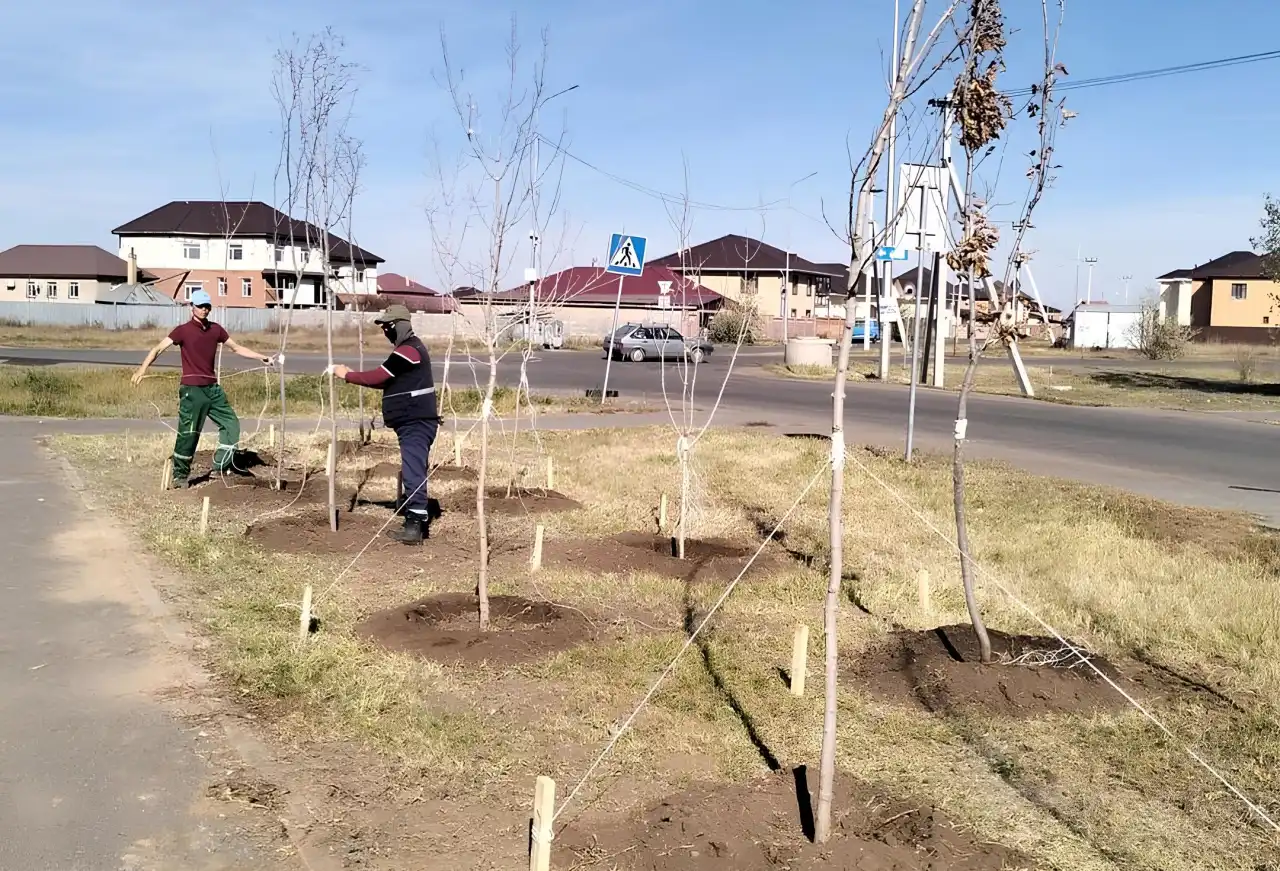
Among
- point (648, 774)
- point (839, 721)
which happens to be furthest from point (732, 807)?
point (839, 721)

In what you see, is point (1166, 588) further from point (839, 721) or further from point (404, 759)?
point (404, 759)

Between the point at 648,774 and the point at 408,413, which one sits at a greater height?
the point at 408,413

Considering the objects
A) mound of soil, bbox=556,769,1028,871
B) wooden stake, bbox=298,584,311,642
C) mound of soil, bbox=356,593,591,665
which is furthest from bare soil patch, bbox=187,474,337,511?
mound of soil, bbox=556,769,1028,871

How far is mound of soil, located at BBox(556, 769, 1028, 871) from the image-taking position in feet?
11.4

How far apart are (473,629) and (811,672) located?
188cm

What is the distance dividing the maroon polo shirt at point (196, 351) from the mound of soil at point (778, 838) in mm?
7471

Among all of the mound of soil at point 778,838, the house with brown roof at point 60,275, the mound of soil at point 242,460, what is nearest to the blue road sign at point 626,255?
the mound of soil at point 242,460

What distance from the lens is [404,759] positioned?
14.0ft

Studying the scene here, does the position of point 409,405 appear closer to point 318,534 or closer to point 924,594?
point 318,534

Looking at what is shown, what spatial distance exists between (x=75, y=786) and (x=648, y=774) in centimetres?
216

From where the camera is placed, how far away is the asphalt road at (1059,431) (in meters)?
12.5

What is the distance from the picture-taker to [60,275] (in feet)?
228

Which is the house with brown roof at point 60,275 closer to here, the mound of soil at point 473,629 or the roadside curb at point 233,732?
the roadside curb at point 233,732

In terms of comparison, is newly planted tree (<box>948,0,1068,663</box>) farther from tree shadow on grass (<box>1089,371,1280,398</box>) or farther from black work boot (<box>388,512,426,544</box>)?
tree shadow on grass (<box>1089,371,1280,398</box>)
